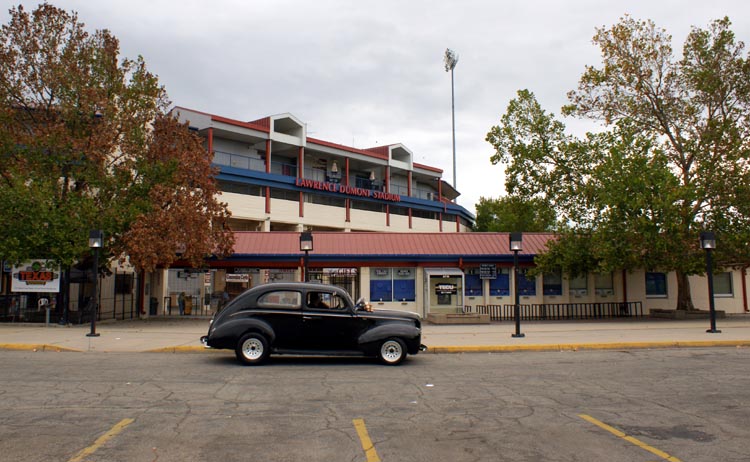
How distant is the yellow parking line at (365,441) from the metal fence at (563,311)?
18.8m

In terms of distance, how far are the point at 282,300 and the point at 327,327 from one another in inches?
44.6

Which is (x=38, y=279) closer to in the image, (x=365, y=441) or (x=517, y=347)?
(x=517, y=347)

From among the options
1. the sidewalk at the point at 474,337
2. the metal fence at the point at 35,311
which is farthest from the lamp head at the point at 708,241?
the metal fence at the point at 35,311

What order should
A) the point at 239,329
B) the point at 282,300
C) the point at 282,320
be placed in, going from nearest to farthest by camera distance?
the point at 239,329 < the point at 282,320 < the point at 282,300

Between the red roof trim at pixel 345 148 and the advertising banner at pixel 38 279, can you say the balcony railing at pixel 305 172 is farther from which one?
the advertising banner at pixel 38 279

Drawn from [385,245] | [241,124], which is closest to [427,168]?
[241,124]

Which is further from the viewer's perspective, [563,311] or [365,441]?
[563,311]

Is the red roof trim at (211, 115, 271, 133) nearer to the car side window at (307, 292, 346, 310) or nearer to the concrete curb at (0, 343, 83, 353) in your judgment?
the concrete curb at (0, 343, 83, 353)

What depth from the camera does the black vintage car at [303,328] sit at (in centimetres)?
1223

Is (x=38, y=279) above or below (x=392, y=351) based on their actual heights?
above

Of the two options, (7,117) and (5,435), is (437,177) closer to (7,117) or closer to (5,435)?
(7,117)

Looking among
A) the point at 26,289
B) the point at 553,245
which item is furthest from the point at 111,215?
the point at 553,245

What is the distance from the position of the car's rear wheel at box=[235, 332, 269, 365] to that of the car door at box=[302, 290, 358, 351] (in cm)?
88

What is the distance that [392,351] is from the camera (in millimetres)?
12539
